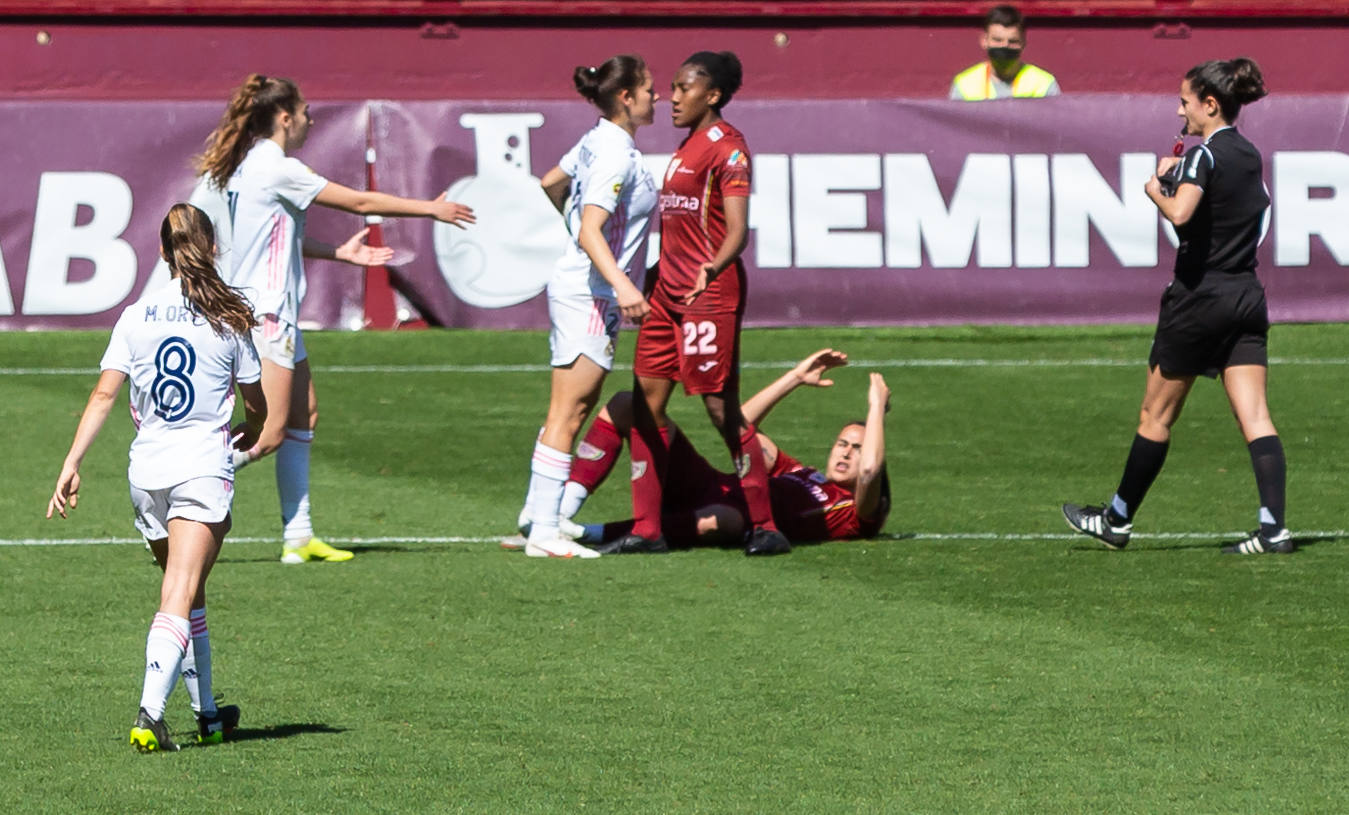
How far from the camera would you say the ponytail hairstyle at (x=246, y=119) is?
28.0 feet

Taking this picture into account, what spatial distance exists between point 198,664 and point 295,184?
3.17m

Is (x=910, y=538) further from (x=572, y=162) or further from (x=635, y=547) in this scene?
(x=572, y=162)

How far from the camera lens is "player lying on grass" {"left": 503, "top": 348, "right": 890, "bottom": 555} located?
9.16 m

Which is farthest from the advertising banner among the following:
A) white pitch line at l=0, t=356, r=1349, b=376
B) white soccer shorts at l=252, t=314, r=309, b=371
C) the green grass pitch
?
white soccer shorts at l=252, t=314, r=309, b=371

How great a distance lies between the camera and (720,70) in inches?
346

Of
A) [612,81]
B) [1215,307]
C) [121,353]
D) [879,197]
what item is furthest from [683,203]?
[879,197]

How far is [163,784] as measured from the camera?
5426mm

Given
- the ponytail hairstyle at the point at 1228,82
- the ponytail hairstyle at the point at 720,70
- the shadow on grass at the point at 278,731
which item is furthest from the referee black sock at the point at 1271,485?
the shadow on grass at the point at 278,731

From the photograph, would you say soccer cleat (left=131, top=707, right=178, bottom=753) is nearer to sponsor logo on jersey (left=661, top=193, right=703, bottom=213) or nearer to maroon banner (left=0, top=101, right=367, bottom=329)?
sponsor logo on jersey (left=661, top=193, right=703, bottom=213)

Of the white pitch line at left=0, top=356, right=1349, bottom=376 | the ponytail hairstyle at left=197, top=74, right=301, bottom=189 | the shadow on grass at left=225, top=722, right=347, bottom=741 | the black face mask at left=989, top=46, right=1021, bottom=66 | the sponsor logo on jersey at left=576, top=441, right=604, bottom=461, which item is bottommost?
the shadow on grass at left=225, top=722, right=347, bottom=741

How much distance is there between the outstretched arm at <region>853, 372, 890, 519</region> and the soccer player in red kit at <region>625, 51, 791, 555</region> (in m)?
0.39

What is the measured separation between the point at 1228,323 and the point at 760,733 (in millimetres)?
3654

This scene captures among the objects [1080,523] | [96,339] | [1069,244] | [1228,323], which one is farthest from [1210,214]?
[96,339]

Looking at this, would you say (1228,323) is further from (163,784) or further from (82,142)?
(82,142)
